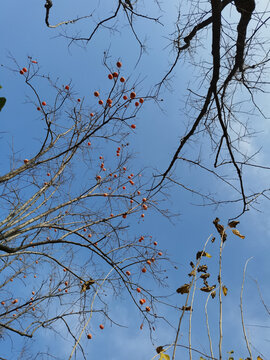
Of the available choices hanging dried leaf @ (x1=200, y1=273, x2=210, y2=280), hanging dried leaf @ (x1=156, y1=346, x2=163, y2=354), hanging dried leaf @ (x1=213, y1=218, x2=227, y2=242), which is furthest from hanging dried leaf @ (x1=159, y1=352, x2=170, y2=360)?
hanging dried leaf @ (x1=213, y1=218, x2=227, y2=242)

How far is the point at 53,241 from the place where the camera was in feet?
12.8

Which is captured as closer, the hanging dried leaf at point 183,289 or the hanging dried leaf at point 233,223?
the hanging dried leaf at point 183,289

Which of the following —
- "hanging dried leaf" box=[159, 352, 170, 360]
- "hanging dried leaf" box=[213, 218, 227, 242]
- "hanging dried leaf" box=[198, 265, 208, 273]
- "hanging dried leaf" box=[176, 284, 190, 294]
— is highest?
"hanging dried leaf" box=[213, 218, 227, 242]

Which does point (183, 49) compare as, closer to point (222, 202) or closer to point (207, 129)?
point (207, 129)

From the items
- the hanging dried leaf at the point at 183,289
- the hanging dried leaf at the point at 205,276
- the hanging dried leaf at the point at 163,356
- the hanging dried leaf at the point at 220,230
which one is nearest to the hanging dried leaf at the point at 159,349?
the hanging dried leaf at the point at 163,356

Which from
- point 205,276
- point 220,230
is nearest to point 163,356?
point 205,276

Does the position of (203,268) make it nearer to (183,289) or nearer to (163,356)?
(183,289)

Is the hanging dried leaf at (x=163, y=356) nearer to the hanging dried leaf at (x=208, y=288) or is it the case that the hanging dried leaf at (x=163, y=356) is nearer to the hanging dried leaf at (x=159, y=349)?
the hanging dried leaf at (x=159, y=349)

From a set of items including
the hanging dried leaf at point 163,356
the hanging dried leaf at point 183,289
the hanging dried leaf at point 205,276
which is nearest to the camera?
the hanging dried leaf at point 163,356

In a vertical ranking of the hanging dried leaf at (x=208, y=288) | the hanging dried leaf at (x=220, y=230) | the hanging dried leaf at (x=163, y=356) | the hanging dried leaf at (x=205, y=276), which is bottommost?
the hanging dried leaf at (x=163, y=356)

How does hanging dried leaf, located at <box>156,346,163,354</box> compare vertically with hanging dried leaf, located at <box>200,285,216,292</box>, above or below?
below

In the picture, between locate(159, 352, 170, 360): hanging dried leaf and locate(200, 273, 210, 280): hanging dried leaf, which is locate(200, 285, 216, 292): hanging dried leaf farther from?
locate(159, 352, 170, 360): hanging dried leaf

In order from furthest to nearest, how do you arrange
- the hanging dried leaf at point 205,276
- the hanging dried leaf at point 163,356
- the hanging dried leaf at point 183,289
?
the hanging dried leaf at point 205,276, the hanging dried leaf at point 183,289, the hanging dried leaf at point 163,356

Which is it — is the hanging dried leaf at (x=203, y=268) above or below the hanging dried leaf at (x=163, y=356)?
above
